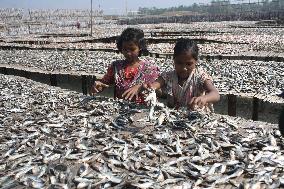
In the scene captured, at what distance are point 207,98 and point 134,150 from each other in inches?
42.9

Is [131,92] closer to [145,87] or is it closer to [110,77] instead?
[145,87]

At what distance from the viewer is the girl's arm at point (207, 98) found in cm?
437

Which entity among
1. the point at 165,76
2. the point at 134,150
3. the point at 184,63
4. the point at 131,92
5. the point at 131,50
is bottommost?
the point at 134,150

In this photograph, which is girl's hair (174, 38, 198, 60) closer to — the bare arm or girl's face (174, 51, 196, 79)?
girl's face (174, 51, 196, 79)

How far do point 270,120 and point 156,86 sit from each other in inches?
237

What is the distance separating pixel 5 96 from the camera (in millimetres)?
7867

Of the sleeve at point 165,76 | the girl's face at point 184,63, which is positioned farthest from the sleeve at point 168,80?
the girl's face at point 184,63

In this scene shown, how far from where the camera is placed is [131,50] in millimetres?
5312

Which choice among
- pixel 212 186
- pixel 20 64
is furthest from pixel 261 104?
pixel 20 64

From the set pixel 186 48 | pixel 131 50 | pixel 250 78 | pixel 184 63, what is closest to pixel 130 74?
pixel 131 50

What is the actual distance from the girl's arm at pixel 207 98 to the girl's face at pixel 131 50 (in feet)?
3.84

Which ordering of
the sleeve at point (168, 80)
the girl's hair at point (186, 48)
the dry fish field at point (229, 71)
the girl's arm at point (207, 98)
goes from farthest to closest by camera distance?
the dry fish field at point (229, 71) → the sleeve at point (168, 80) → the girl's hair at point (186, 48) → the girl's arm at point (207, 98)

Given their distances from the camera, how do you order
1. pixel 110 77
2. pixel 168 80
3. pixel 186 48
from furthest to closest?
pixel 110 77 → pixel 168 80 → pixel 186 48

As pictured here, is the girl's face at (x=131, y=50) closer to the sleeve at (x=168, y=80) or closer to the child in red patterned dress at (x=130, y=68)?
the child in red patterned dress at (x=130, y=68)
